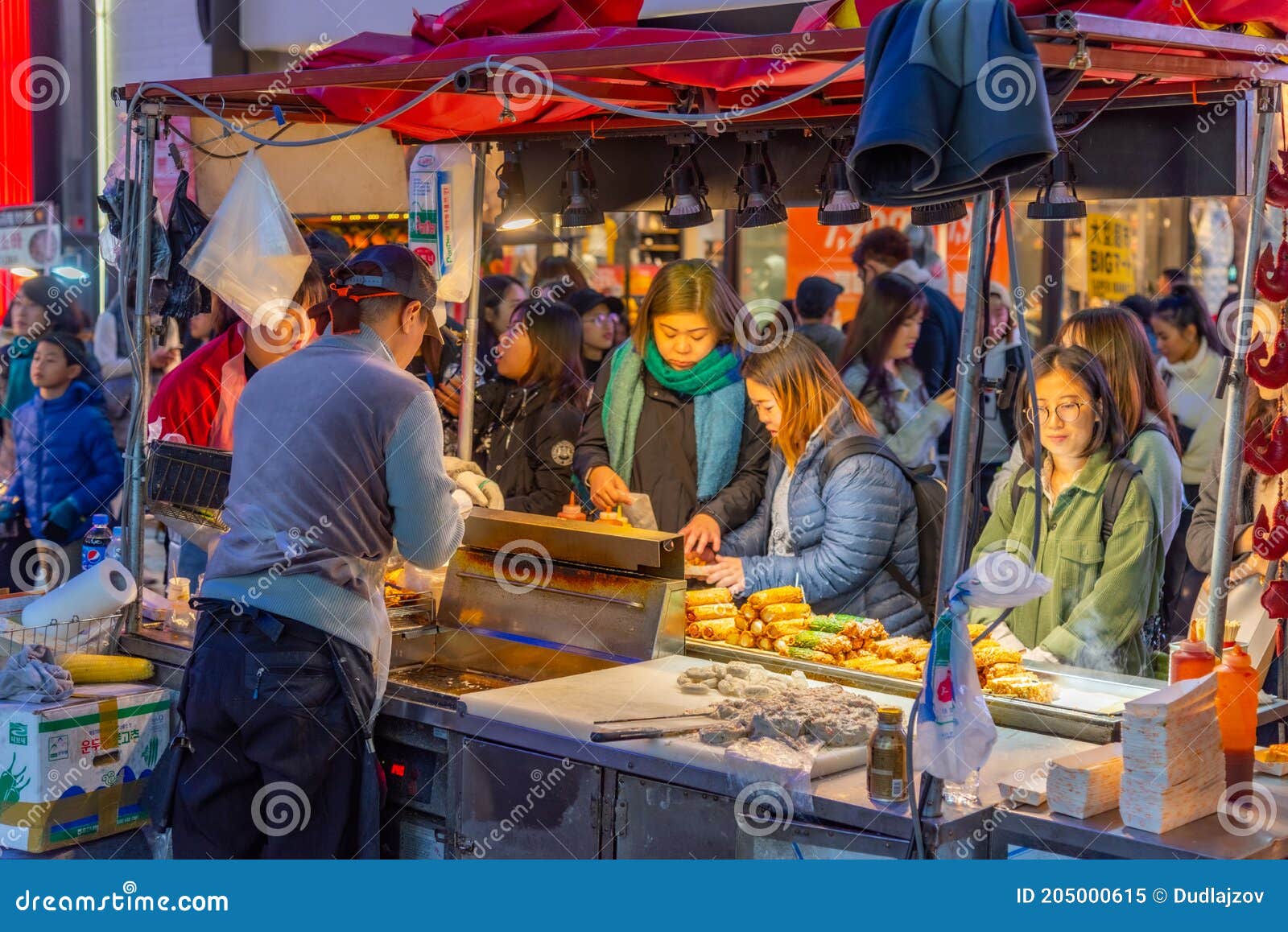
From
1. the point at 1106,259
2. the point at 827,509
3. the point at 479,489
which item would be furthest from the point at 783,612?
the point at 1106,259

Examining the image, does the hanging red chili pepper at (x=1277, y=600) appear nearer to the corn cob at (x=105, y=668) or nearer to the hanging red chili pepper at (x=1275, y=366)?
the hanging red chili pepper at (x=1275, y=366)

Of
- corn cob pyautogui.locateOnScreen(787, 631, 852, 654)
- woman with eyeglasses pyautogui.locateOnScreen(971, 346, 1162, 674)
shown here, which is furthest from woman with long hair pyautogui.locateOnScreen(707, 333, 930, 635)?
corn cob pyautogui.locateOnScreen(787, 631, 852, 654)

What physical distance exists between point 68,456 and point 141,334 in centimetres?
290

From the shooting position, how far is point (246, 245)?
458cm

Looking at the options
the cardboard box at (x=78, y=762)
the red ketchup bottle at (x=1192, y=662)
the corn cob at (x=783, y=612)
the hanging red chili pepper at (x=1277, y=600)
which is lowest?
the cardboard box at (x=78, y=762)

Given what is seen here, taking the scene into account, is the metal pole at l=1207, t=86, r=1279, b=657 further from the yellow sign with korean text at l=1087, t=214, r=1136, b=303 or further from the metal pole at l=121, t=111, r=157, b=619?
the yellow sign with korean text at l=1087, t=214, r=1136, b=303

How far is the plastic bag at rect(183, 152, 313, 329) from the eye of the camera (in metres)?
4.56

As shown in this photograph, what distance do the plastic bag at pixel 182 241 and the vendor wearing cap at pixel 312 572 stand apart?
48.4 inches

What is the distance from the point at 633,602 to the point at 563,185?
5.76 ft

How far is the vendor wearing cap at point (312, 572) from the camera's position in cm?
347

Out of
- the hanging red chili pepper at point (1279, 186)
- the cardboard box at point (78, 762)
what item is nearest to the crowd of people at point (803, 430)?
the hanging red chili pepper at point (1279, 186)

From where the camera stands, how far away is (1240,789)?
119 inches
